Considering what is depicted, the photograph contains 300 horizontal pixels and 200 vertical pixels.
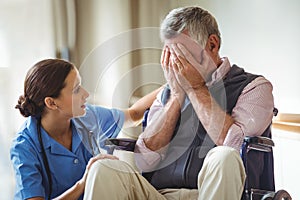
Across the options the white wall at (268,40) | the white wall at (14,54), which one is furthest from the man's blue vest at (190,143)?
the white wall at (14,54)

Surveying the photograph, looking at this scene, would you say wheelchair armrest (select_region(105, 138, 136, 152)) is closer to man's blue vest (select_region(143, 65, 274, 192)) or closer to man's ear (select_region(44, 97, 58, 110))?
man's blue vest (select_region(143, 65, 274, 192))

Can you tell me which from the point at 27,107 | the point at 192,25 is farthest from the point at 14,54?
the point at 192,25

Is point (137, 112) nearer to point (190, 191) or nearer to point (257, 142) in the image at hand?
point (190, 191)

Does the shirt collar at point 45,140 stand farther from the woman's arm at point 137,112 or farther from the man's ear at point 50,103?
the woman's arm at point 137,112

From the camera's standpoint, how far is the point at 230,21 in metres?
2.20

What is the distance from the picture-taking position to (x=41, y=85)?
1516 mm

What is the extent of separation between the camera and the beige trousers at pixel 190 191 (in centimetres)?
114

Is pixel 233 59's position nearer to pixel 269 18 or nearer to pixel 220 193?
pixel 269 18

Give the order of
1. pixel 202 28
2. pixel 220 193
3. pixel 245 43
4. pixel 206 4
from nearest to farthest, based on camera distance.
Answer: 1. pixel 220 193
2. pixel 202 28
3. pixel 245 43
4. pixel 206 4

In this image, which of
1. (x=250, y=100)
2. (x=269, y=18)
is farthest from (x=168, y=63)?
(x=269, y=18)

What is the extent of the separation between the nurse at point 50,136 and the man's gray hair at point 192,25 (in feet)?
1.36

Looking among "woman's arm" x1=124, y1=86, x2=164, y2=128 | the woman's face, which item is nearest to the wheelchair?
"woman's arm" x1=124, y1=86, x2=164, y2=128

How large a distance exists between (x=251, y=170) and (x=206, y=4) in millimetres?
1292

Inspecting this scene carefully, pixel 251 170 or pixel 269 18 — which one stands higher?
pixel 269 18
